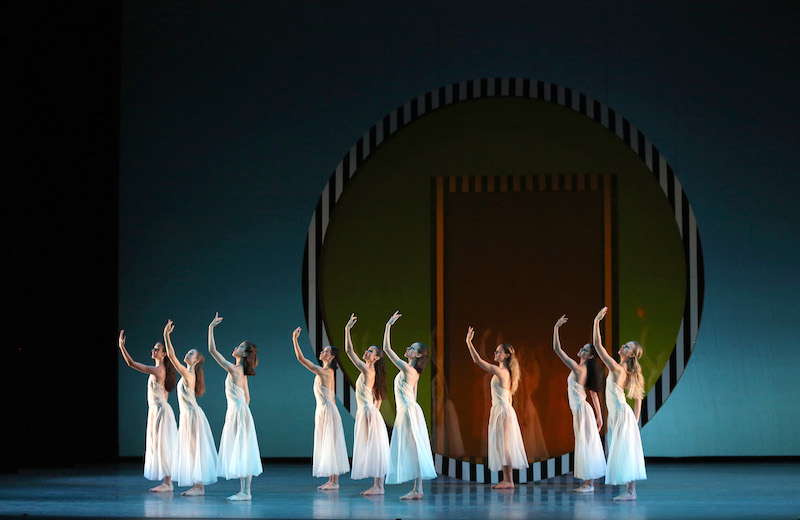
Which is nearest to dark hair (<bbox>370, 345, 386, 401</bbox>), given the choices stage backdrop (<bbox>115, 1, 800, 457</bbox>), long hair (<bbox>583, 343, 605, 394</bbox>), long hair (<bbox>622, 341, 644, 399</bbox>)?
long hair (<bbox>583, 343, 605, 394</bbox>)

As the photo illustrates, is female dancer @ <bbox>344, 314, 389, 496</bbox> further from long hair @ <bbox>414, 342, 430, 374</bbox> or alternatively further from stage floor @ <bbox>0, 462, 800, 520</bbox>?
long hair @ <bbox>414, 342, 430, 374</bbox>

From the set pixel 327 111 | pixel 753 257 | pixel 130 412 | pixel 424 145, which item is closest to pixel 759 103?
pixel 753 257

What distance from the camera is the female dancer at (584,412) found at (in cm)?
693

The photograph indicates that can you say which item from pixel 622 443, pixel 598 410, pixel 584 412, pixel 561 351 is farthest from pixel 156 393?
pixel 622 443

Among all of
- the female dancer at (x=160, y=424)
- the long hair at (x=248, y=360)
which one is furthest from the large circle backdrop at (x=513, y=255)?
the female dancer at (x=160, y=424)

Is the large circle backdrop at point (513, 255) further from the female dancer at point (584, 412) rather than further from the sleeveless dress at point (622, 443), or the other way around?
the sleeveless dress at point (622, 443)

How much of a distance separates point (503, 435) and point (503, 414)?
15cm

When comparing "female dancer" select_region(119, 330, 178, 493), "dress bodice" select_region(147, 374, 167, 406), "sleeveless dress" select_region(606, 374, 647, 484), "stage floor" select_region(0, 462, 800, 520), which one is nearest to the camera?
"stage floor" select_region(0, 462, 800, 520)

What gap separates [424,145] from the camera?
7.64m

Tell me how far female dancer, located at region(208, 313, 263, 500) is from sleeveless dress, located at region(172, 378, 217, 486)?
3.9 inches

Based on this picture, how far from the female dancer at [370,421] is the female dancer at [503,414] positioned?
705 mm

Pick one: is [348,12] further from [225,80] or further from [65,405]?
[65,405]

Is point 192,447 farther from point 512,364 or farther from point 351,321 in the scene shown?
point 512,364

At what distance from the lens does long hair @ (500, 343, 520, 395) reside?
→ 7.03 metres
